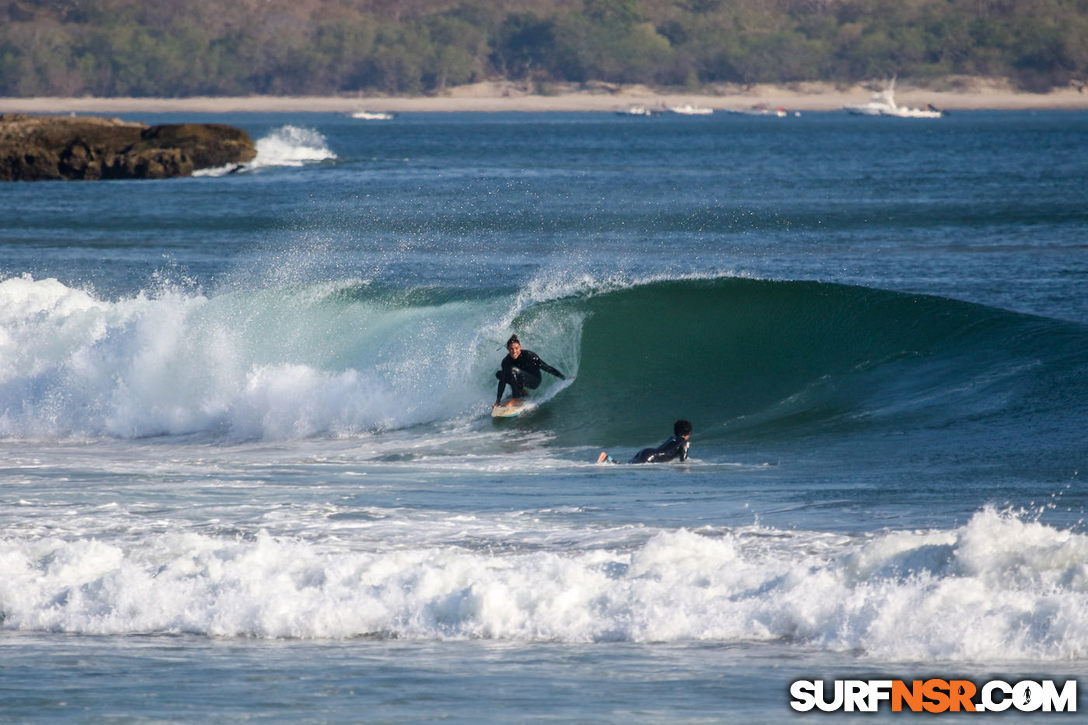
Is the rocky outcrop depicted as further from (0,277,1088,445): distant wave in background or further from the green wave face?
the green wave face

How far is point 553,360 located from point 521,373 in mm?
1688

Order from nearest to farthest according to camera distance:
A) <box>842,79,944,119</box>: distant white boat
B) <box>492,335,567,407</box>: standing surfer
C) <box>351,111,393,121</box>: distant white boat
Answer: <box>492,335,567,407</box>: standing surfer → <box>842,79,944,119</box>: distant white boat → <box>351,111,393,121</box>: distant white boat

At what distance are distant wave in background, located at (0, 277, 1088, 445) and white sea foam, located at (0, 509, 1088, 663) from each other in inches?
215

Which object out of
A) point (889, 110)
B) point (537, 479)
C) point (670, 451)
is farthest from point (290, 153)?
point (889, 110)

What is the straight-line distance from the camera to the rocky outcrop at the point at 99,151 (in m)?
56.3

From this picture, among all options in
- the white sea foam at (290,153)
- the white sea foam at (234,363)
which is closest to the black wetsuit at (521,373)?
the white sea foam at (234,363)

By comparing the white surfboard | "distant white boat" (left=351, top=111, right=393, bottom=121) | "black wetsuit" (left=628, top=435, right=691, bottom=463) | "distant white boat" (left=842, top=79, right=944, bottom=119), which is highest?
"distant white boat" (left=842, top=79, right=944, bottom=119)

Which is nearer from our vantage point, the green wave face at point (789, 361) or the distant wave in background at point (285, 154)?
the green wave face at point (789, 361)

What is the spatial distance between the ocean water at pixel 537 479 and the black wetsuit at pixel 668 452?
9.7 inches

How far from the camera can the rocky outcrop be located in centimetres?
5628

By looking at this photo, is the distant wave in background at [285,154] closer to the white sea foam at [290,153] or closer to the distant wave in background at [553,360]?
the white sea foam at [290,153]

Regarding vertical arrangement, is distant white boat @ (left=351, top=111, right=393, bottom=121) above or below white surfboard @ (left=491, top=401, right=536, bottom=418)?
above

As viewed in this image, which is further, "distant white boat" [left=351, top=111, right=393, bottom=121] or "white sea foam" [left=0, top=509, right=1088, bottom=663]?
"distant white boat" [left=351, top=111, right=393, bottom=121]

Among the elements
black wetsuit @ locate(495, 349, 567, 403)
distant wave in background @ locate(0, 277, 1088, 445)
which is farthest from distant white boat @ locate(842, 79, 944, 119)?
black wetsuit @ locate(495, 349, 567, 403)
